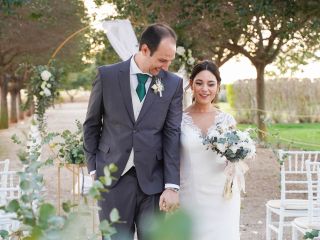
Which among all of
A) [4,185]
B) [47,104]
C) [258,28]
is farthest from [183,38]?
[4,185]

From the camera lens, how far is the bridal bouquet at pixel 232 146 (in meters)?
3.75

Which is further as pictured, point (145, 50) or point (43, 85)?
point (43, 85)

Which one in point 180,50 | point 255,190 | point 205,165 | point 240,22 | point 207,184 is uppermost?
point 240,22

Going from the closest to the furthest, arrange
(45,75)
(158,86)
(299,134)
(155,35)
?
1. (155,35)
2. (158,86)
3. (45,75)
4. (299,134)

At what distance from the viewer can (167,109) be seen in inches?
132

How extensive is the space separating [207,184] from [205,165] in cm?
14

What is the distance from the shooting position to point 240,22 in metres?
11.4

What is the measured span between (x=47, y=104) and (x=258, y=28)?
283 inches

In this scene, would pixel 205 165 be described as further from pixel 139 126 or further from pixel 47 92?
pixel 47 92

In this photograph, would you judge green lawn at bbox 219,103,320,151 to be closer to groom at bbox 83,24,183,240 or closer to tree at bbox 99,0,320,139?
tree at bbox 99,0,320,139

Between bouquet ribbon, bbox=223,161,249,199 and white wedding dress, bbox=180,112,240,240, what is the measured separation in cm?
3

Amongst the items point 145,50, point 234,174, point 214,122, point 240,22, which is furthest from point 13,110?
point 145,50

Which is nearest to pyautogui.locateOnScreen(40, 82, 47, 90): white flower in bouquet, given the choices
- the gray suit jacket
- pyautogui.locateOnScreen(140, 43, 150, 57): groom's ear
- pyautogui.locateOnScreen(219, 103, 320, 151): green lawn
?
the gray suit jacket

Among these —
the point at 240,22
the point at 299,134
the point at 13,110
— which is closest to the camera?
the point at 240,22
